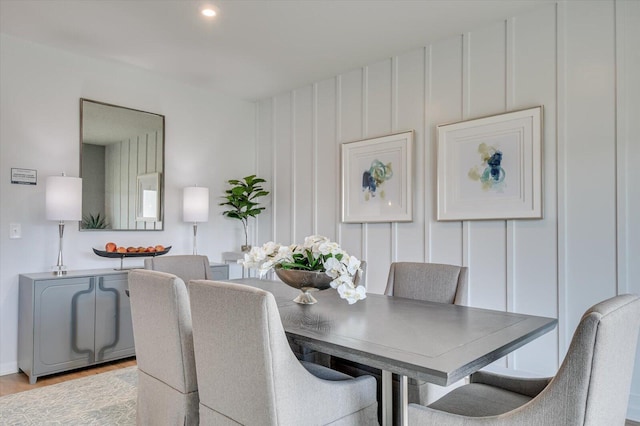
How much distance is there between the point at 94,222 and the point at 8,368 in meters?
1.30

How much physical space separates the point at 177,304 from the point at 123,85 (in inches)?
122

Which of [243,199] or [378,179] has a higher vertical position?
[378,179]

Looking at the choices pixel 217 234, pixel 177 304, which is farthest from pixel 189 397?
pixel 217 234

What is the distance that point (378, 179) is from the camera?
12.6 ft

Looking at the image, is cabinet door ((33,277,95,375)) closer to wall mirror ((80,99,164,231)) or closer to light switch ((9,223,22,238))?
light switch ((9,223,22,238))

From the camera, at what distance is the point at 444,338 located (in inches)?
56.4

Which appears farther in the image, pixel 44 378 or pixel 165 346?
pixel 44 378

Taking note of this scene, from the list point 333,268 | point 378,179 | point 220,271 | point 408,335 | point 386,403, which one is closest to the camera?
point 408,335

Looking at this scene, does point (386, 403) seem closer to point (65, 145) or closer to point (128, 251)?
point (128, 251)

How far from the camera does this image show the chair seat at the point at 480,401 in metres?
1.42

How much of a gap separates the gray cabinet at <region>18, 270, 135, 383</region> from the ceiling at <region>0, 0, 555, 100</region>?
1.91 metres

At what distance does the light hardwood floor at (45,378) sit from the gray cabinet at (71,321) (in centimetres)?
6

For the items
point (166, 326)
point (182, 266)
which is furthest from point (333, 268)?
point (182, 266)

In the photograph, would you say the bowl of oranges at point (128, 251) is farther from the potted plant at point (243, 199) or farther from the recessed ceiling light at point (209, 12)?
the recessed ceiling light at point (209, 12)
